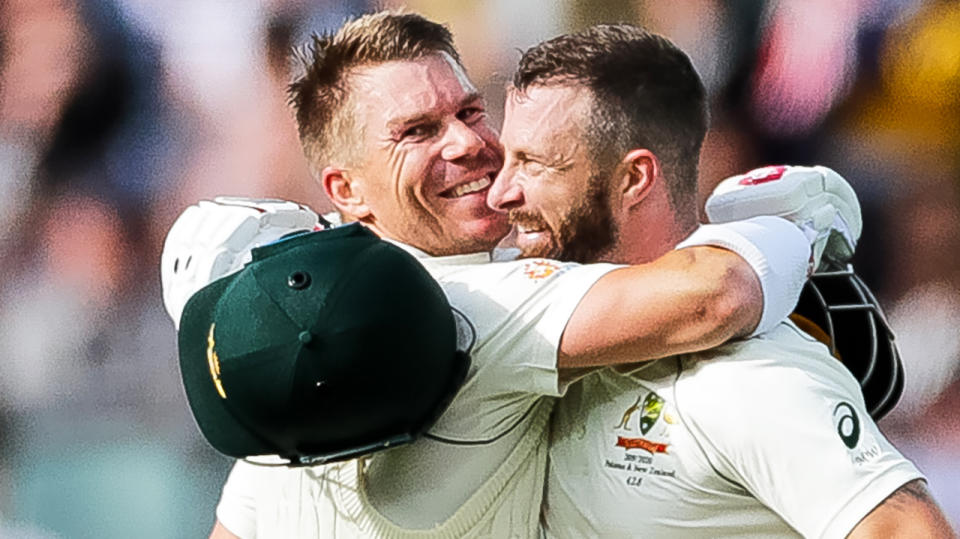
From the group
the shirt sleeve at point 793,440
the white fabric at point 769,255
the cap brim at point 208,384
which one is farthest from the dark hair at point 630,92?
the cap brim at point 208,384

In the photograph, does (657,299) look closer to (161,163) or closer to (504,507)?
(504,507)

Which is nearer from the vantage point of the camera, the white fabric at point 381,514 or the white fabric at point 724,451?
the white fabric at point 724,451

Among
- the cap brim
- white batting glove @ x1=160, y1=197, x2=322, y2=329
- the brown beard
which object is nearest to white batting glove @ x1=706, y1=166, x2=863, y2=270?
the brown beard

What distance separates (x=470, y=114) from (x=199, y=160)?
4.35ft

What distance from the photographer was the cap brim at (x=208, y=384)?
1.37 m

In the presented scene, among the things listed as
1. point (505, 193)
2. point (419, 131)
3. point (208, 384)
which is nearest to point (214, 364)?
point (208, 384)

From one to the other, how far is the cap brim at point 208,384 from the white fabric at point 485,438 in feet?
0.77

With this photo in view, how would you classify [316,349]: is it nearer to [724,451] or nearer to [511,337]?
[511,337]

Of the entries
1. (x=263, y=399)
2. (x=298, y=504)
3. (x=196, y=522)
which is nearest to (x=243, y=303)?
(x=263, y=399)

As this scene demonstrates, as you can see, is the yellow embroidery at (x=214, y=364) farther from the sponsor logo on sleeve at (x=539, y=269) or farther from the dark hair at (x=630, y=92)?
the dark hair at (x=630, y=92)

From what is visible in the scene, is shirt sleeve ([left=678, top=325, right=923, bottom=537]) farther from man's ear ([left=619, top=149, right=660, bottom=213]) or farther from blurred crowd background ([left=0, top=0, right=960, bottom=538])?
blurred crowd background ([left=0, top=0, right=960, bottom=538])

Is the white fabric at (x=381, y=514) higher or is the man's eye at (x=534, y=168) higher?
the man's eye at (x=534, y=168)

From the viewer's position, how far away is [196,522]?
301 cm

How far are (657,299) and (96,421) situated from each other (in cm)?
201
